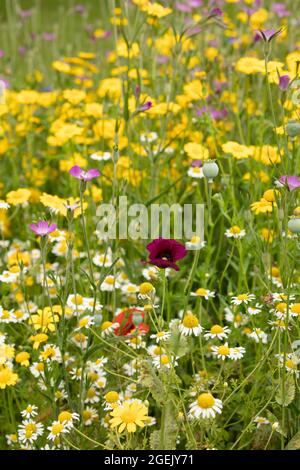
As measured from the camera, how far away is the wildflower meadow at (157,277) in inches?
43.9

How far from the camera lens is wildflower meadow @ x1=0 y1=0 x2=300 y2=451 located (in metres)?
1.11

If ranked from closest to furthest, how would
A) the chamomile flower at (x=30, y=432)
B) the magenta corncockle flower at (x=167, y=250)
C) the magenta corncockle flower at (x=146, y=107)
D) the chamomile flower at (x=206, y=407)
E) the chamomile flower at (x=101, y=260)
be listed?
the chamomile flower at (x=206, y=407)
the magenta corncockle flower at (x=167, y=250)
the chamomile flower at (x=30, y=432)
the magenta corncockle flower at (x=146, y=107)
the chamomile flower at (x=101, y=260)

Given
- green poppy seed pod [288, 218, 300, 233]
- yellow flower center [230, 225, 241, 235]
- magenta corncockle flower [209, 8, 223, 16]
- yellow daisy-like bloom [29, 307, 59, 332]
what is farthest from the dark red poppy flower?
magenta corncockle flower [209, 8, 223, 16]

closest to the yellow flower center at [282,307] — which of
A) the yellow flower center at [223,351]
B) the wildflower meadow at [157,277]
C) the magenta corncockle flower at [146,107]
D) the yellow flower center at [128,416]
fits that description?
the wildflower meadow at [157,277]

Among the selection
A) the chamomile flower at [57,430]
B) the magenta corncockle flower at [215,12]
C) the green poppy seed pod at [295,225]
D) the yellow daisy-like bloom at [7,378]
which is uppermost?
the magenta corncockle flower at [215,12]

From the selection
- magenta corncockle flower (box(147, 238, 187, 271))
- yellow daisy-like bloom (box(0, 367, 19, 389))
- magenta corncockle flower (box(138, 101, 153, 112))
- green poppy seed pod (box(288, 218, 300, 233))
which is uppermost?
magenta corncockle flower (box(138, 101, 153, 112))

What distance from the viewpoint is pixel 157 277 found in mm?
1356

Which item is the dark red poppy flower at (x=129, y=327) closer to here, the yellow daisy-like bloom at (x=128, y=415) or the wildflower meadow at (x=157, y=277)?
the wildflower meadow at (x=157, y=277)

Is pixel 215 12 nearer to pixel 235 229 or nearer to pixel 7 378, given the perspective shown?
pixel 235 229

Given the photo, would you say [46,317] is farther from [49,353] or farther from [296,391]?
[296,391]

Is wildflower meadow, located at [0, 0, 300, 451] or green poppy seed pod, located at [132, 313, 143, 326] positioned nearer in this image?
wildflower meadow, located at [0, 0, 300, 451]

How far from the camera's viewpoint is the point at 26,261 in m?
1.66

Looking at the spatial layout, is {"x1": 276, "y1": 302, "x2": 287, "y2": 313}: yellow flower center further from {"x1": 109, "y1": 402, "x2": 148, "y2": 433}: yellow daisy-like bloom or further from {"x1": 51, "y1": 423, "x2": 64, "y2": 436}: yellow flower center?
{"x1": 51, "y1": 423, "x2": 64, "y2": 436}: yellow flower center

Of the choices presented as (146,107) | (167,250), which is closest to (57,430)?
(167,250)
